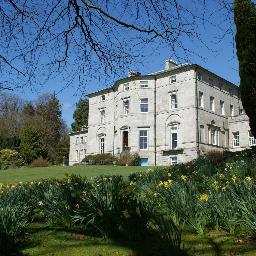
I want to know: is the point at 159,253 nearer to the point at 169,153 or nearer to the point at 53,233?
the point at 53,233

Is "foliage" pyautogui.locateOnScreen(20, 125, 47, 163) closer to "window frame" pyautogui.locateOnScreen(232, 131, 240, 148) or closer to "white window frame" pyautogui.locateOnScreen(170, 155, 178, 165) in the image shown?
"white window frame" pyautogui.locateOnScreen(170, 155, 178, 165)

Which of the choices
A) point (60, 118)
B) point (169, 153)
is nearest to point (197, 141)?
point (169, 153)

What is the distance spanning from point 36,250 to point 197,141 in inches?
1397

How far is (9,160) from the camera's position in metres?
44.6

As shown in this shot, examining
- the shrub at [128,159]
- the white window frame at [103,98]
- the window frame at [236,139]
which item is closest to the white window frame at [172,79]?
the shrub at [128,159]

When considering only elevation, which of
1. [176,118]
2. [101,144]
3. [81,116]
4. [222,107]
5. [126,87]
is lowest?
[101,144]

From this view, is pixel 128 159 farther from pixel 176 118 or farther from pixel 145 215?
pixel 145 215

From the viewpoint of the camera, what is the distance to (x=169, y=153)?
41.8m

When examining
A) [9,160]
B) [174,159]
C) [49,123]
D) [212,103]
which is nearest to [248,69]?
[174,159]

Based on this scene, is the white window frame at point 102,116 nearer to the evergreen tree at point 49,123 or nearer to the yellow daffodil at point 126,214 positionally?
the evergreen tree at point 49,123

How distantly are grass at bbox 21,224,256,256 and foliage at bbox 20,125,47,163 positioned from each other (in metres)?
43.0

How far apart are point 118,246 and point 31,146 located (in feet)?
144

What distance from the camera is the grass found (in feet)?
17.1

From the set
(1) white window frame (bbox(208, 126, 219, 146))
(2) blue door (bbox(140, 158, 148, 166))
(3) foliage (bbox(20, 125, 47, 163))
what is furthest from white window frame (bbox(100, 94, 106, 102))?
(1) white window frame (bbox(208, 126, 219, 146))
